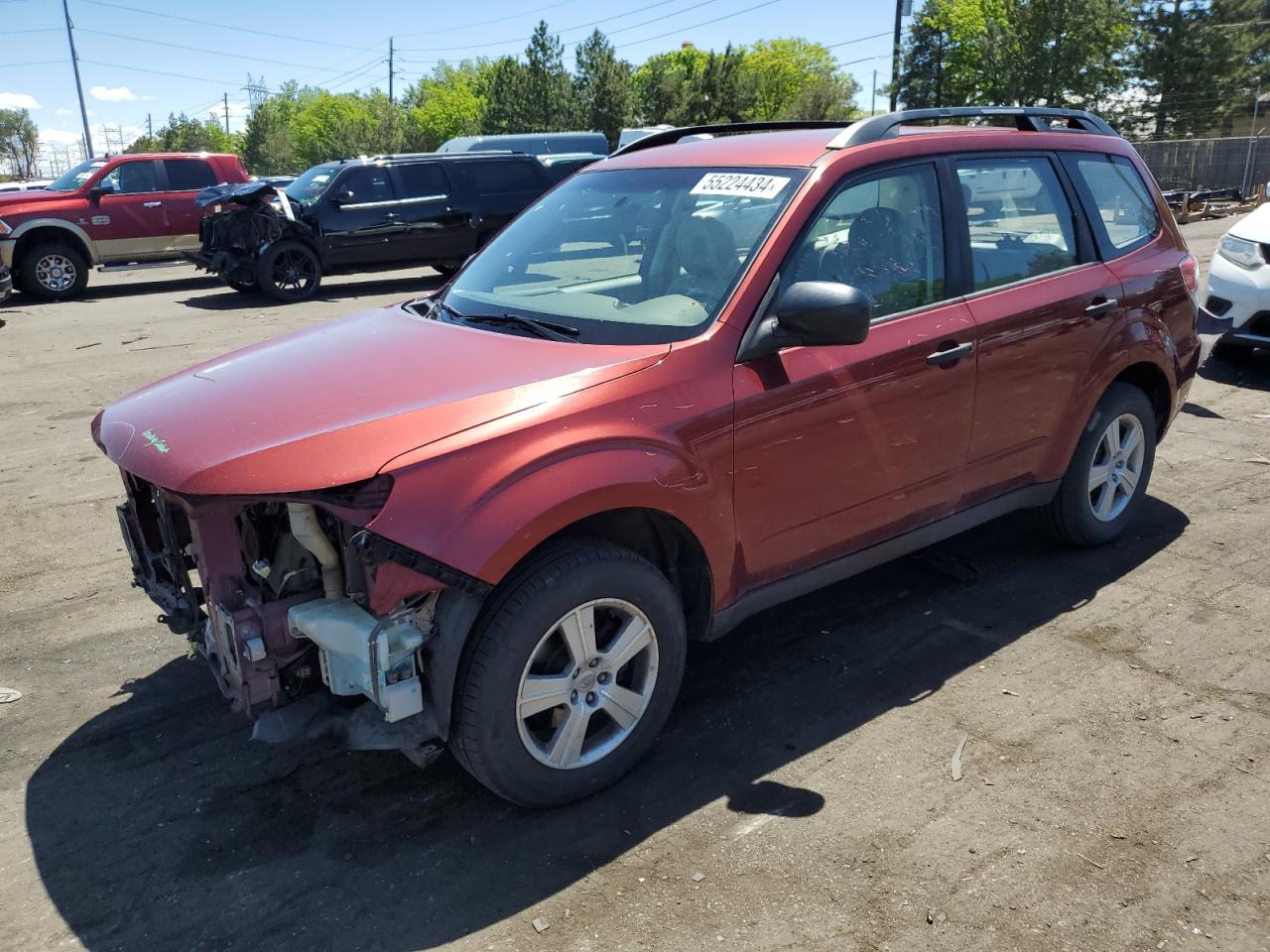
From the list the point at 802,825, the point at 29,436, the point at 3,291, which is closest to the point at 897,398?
the point at 802,825

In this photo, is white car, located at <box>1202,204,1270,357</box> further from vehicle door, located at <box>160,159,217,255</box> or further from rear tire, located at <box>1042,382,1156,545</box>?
vehicle door, located at <box>160,159,217,255</box>

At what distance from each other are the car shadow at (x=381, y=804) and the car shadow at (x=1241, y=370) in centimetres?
517

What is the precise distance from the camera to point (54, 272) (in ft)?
51.4

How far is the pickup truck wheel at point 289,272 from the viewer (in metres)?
14.4

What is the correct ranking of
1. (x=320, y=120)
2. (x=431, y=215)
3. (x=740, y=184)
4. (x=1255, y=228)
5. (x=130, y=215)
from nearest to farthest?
(x=740, y=184) < (x=1255, y=228) < (x=431, y=215) < (x=130, y=215) < (x=320, y=120)

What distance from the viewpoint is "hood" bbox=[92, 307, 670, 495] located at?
8.92ft

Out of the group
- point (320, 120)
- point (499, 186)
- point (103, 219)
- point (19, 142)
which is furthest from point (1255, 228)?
point (19, 142)

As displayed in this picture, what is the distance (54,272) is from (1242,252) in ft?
51.0

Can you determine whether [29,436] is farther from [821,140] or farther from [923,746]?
[923,746]

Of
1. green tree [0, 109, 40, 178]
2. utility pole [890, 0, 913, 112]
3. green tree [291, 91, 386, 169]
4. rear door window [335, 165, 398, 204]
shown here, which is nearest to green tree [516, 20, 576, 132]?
utility pole [890, 0, 913, 112]

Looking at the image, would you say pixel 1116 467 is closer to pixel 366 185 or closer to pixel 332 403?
pixel 332 403

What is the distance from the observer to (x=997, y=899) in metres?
2.73

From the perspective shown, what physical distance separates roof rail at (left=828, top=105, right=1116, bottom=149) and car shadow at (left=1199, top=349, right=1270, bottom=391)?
13.7ft

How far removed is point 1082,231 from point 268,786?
3.95 meters
